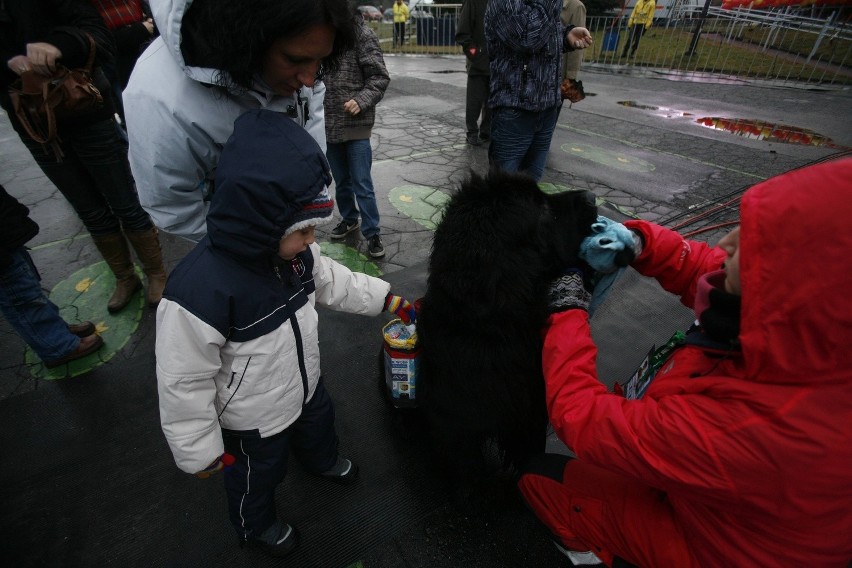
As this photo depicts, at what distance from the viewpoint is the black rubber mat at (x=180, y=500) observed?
1.70 meters

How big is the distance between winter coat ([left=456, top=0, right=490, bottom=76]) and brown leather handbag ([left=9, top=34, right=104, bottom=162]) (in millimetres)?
4796

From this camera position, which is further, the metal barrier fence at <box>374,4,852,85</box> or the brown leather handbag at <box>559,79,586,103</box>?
the metal barrier fence at <box>374,4,852,85</box>

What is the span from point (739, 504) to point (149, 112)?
2.01 metres

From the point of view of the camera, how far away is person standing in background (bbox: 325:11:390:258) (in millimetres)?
3094

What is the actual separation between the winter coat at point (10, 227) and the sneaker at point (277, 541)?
1.76 metres

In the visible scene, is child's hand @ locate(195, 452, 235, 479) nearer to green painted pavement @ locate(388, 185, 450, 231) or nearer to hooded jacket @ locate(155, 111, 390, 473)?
hooded jacket @ locate(155, 111, 390, 473)

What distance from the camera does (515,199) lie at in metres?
1.35

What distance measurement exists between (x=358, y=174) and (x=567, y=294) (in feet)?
8.08

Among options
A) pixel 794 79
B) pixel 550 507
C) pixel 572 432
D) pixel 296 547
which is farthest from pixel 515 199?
pixel 794 79

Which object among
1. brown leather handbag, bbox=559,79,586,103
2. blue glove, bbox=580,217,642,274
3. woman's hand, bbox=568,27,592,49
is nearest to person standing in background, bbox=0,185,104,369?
blue glove, bbox=580,217,642,274

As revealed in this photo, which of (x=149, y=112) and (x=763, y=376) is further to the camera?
(x=149, y=112)

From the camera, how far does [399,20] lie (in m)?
18.5

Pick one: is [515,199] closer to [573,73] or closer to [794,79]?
[573,73]

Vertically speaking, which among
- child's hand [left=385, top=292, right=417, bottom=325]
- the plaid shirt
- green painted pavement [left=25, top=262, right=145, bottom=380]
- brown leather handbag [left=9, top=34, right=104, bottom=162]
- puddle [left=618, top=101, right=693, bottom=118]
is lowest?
green painted pavement [left=25, top=262, right=145, bottom=380]
